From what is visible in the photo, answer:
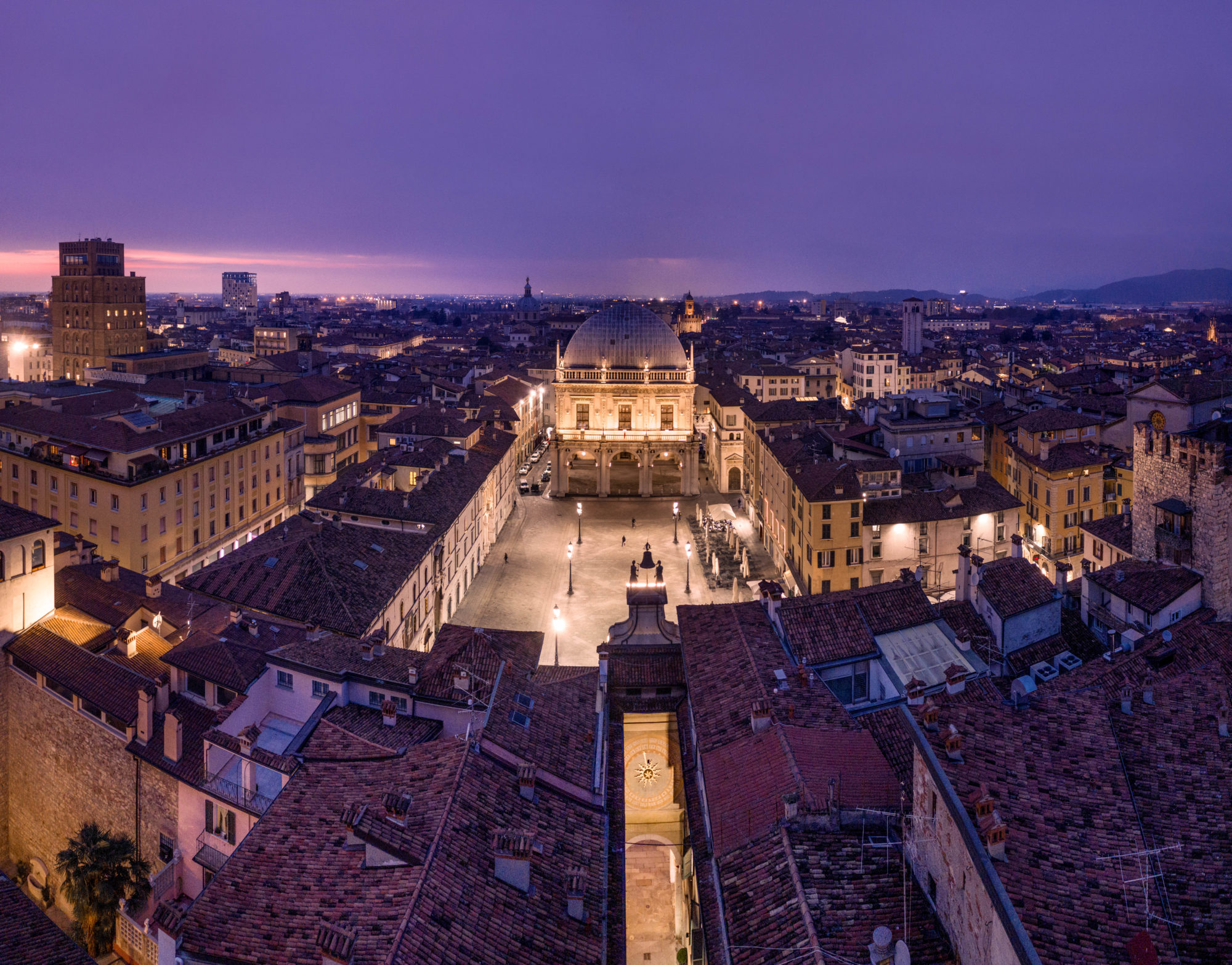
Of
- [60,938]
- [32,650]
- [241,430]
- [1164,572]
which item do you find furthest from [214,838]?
[241,430]

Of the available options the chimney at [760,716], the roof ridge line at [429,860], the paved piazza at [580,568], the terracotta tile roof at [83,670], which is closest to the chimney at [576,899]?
the roof ridge line at [429,860]

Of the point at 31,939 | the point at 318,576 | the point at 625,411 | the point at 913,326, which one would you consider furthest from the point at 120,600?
the point at 913,326

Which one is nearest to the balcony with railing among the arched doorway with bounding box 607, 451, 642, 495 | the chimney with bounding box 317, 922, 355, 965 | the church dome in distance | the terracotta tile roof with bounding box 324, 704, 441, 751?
the terracotta tile roof with bounding box 324, 704, 441, 751

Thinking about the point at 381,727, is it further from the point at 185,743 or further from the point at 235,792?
the point at 185,743

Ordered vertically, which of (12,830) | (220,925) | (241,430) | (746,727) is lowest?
(12,830)

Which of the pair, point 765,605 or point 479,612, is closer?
point 765,605

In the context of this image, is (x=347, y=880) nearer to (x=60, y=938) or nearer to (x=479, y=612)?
(x=60, y=938)
